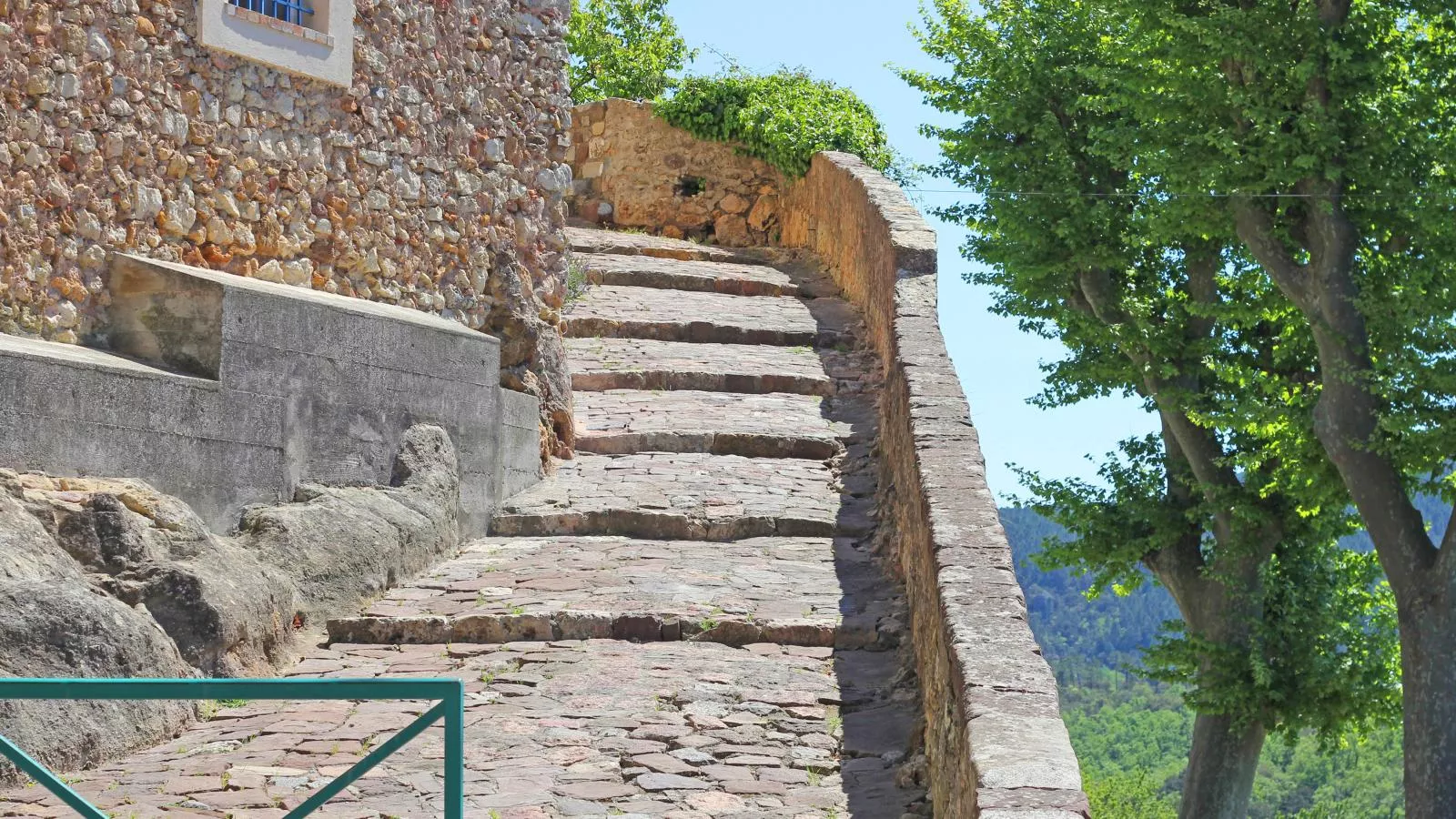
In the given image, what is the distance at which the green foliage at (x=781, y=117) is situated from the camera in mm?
16453

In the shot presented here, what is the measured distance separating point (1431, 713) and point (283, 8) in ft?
35.4

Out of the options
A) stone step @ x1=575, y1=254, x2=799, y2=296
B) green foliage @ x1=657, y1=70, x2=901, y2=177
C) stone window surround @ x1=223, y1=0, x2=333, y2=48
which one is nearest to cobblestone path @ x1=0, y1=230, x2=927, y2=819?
stone step @ x1=575, y1=254, x2=799, y2=296

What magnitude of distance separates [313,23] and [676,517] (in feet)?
10.8

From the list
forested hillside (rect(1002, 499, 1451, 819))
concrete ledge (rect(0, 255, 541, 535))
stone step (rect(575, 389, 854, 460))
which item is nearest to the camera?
concrete ledge (rect(0, 255, 541, 535))

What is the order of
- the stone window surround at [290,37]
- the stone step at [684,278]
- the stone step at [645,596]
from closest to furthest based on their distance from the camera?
the stone step at [645,596] < the stone window surround at [290,37] < the stone step at [684,278]

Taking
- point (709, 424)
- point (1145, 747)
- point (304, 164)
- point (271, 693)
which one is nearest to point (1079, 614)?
point (1145, 747)

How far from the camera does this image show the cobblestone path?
548 centimetres

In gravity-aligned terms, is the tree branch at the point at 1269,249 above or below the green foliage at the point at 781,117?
below

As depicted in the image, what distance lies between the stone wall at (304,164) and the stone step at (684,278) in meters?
3.53

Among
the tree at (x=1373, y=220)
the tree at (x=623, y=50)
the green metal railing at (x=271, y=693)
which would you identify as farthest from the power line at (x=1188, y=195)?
the green metal railing at (x=271, y=693)

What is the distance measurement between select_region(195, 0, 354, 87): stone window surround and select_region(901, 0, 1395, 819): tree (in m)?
8.60

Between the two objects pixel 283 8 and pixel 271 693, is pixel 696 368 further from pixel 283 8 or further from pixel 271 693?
pixel 271 693

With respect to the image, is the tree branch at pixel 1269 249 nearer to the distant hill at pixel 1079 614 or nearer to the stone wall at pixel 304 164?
the stone wall at pixel 304 164

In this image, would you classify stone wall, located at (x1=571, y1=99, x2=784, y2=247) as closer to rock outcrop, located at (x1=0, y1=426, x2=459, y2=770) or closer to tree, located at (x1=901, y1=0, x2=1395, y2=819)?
tree, located at (x1=901, y1=0, x2=1395, y2=819)
